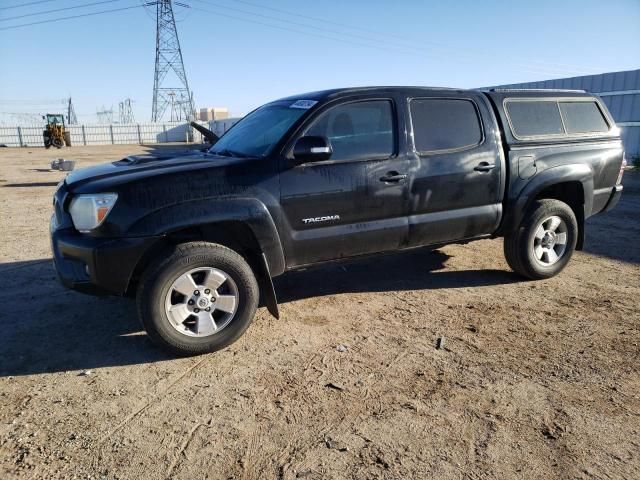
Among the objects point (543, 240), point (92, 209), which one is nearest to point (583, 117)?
point (543, 240)

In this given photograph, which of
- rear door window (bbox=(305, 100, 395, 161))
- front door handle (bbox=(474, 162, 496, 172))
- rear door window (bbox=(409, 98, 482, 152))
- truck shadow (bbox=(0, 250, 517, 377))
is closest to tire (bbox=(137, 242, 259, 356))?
truck shadow (bbox=(0, 250, 517, 377))

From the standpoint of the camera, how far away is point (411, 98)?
13.8 ft

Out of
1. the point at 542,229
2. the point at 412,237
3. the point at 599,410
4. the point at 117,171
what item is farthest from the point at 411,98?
the point at 599,410

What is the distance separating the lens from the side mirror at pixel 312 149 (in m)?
3.56

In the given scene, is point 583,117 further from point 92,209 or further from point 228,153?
point 92,209

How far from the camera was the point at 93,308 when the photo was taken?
433 cm

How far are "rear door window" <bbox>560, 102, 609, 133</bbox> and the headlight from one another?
4.50m

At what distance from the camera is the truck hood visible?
11.0 feet

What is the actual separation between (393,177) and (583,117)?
2623 millimetres

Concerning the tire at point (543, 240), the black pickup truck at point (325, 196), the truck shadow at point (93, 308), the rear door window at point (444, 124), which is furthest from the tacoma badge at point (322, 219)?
the tire at point (543, 240)

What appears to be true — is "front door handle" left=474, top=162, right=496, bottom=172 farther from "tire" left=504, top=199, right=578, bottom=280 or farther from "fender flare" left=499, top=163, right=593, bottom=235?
"tire" left=504, top=199, right=578, bottom=280

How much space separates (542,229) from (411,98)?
1.98 m

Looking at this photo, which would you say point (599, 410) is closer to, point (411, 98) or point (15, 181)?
point (411, 98)

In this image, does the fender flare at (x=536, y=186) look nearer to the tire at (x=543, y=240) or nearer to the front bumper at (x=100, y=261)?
the tire at (x=543, y=240)
